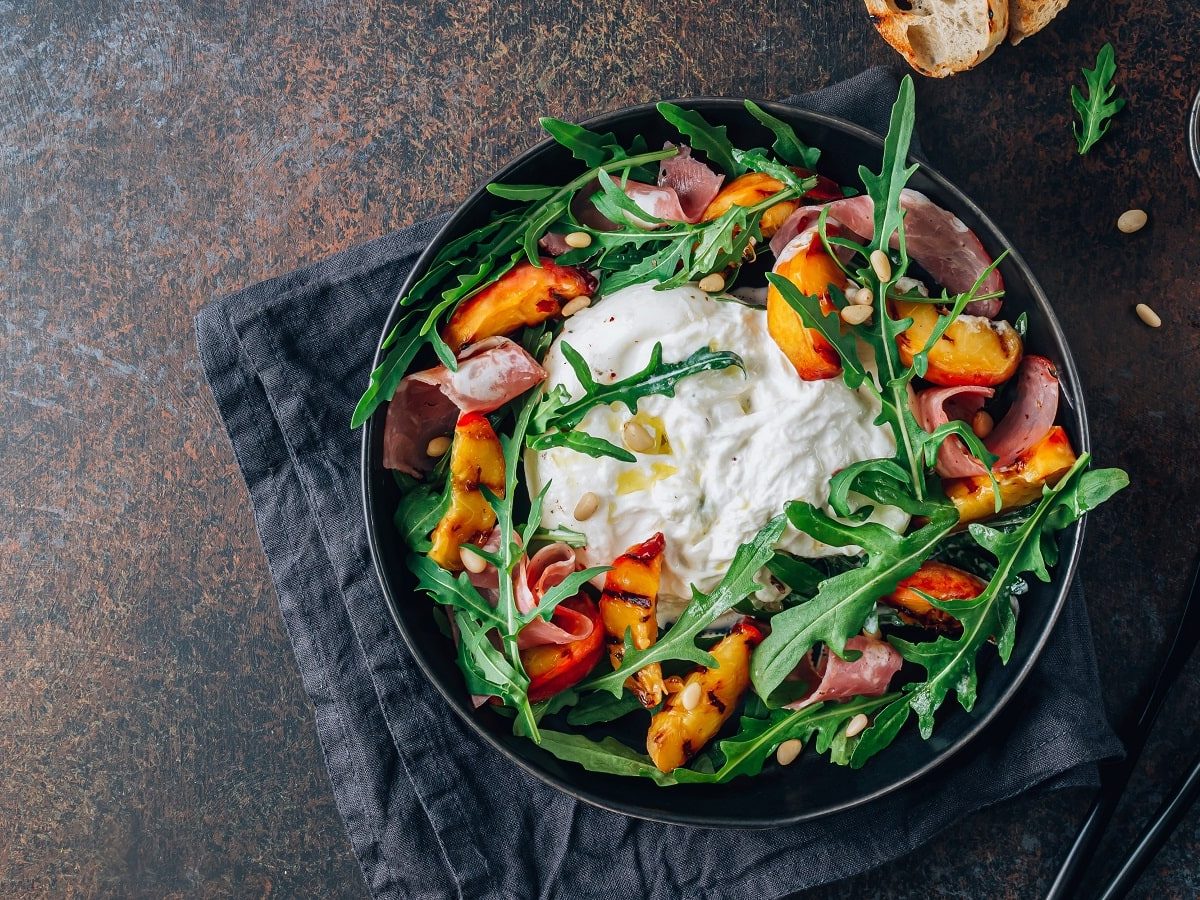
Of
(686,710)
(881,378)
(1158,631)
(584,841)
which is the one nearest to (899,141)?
(881,378)

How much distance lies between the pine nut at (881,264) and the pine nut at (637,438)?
0.51m

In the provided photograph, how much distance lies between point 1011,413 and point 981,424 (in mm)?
74

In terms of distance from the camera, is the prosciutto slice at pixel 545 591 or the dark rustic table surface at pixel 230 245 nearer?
the prosciutto slice at pixel 545 591

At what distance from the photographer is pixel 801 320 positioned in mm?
1741

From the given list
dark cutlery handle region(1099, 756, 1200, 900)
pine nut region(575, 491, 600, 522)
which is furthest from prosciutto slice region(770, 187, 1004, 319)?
dark cutlery handle region(1099, 756, 1200, 900)

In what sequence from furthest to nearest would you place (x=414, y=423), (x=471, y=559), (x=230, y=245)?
(x=230, y=245) → (x=414, y=423) → (x=471, y=559)

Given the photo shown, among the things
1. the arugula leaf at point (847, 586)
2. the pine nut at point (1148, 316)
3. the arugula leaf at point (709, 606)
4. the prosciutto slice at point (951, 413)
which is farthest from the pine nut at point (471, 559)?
the pine nut at point (1148, 316)

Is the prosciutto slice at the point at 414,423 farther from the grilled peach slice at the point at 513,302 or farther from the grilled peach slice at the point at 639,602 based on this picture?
the grilled peach slice at the point at 639,602

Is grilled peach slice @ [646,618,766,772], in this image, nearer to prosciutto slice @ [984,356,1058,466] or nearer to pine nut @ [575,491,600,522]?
pine nut @ [575,491,600,522]

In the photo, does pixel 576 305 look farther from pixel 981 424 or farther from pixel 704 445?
pixel 981 424

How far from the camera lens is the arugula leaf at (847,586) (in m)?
1.74

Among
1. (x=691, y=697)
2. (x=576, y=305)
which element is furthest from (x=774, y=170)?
(x=691, y=697)

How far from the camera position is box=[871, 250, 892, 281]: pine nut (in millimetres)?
1768

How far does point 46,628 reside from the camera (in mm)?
2254
